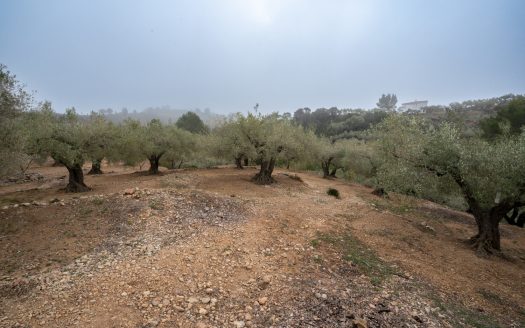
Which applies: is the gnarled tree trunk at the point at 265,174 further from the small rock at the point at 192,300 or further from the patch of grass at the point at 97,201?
the small rock at the point at 192,300

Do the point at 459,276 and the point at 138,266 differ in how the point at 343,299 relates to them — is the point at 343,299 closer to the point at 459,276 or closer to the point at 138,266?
the point at 459,276

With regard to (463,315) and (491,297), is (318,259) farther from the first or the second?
(491,297)

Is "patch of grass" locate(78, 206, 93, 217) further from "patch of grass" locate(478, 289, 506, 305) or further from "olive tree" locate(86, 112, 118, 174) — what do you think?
"patch of grass" locate(478, 289, 506, 305)

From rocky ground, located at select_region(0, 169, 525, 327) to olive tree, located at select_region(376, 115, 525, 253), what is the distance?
1755mm

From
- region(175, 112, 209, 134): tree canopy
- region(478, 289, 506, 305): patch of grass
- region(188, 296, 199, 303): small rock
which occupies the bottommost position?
region(478, 289, 506, 305): patch of grass

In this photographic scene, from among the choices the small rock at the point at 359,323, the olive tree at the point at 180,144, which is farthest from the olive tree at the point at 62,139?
the small rock at the point at 359,323

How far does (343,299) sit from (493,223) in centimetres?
923

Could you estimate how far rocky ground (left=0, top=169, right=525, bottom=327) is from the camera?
258 inches

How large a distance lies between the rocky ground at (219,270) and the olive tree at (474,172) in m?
1.76

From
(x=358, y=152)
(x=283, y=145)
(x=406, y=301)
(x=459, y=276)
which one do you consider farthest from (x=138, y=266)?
(x=358, y=152)

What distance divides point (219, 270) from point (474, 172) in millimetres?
10304

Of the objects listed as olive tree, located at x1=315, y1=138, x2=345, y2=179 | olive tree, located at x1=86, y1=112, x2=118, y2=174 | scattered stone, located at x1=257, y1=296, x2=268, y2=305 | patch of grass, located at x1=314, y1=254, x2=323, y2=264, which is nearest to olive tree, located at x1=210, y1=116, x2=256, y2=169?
olive tree, located at x1=86, y1=112, x2=118, y2=174

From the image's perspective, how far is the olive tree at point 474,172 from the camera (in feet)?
35.3

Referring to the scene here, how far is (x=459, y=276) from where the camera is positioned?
958 centimetres
